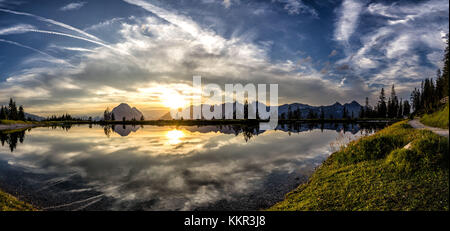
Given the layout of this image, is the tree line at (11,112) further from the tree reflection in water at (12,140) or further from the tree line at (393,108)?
the tree line at (393,108)

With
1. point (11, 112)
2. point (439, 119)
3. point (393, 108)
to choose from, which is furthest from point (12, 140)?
point (11, 112)

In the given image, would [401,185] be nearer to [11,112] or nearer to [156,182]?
[156,182]

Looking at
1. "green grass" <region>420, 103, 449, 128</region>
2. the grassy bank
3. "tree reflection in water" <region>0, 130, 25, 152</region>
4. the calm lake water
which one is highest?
"green grass" <region>420, 103, 449, 128</region>

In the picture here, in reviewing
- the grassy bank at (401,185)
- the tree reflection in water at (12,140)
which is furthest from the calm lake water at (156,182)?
the tree reflection in water at (12,140)

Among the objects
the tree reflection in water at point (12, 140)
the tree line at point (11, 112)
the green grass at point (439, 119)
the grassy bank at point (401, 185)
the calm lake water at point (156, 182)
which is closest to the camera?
the green grass at point (439, 119)

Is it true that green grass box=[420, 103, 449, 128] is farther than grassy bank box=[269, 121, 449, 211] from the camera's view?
No

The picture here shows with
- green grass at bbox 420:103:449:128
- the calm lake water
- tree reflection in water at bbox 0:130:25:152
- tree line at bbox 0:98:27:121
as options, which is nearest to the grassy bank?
green grass at bbox 420:103:449:128

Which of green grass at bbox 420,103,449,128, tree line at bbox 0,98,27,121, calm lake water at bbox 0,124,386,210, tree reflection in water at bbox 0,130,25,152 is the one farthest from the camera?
tree line at bbox 0,98,27,121

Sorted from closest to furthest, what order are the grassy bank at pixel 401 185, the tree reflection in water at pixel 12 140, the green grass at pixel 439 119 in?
the green grass at pixel 439 119 < the grassy bank at pixel 401 185 < the tree reflection in water at pixel 12 140

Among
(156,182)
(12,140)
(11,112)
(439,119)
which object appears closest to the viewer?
(439,119)

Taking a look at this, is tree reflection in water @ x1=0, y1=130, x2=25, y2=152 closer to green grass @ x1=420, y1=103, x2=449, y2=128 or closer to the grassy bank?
the grassy bank
